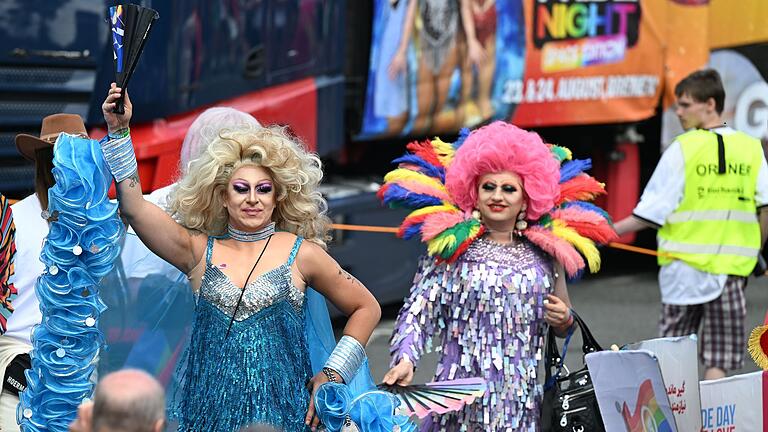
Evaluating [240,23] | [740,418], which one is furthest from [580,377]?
[240,23]

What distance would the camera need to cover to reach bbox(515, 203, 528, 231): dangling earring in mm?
4629

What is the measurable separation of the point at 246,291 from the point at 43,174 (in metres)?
0.92

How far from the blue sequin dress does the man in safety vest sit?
3.10 metres

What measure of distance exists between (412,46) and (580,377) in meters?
4.01

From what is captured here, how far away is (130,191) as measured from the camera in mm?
3605

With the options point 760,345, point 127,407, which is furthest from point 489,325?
point 127,407

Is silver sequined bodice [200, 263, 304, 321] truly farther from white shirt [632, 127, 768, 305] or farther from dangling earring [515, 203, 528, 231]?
white shirt [632, 127, 768, 305]

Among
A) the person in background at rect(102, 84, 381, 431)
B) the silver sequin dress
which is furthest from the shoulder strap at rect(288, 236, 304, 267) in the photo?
the silver sequin dress

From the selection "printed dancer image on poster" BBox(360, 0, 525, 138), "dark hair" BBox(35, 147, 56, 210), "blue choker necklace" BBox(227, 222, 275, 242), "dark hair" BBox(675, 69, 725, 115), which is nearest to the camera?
"blue choker necklace" BBox(227, 222, 275, 242)

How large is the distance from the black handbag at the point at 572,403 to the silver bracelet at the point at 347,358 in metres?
0.96

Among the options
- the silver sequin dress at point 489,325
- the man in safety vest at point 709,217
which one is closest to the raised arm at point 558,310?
the silver sequin dress at point 489,325

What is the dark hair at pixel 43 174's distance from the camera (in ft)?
Answer: 13.8

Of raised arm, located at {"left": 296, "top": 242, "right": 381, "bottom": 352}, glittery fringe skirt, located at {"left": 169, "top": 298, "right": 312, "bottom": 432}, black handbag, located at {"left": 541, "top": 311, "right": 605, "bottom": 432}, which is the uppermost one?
raised arm, located at {"left": 296, "top": 242, "right": 381, "bottom": 352}

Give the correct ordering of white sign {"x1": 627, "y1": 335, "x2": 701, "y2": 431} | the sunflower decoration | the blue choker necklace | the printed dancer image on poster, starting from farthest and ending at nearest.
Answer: the printed dancer image on poster → white sign {"x1": 627, "y1": 335, "x2": 701, "y2": 431} → the sunflower decoration → the blue choker necklace
